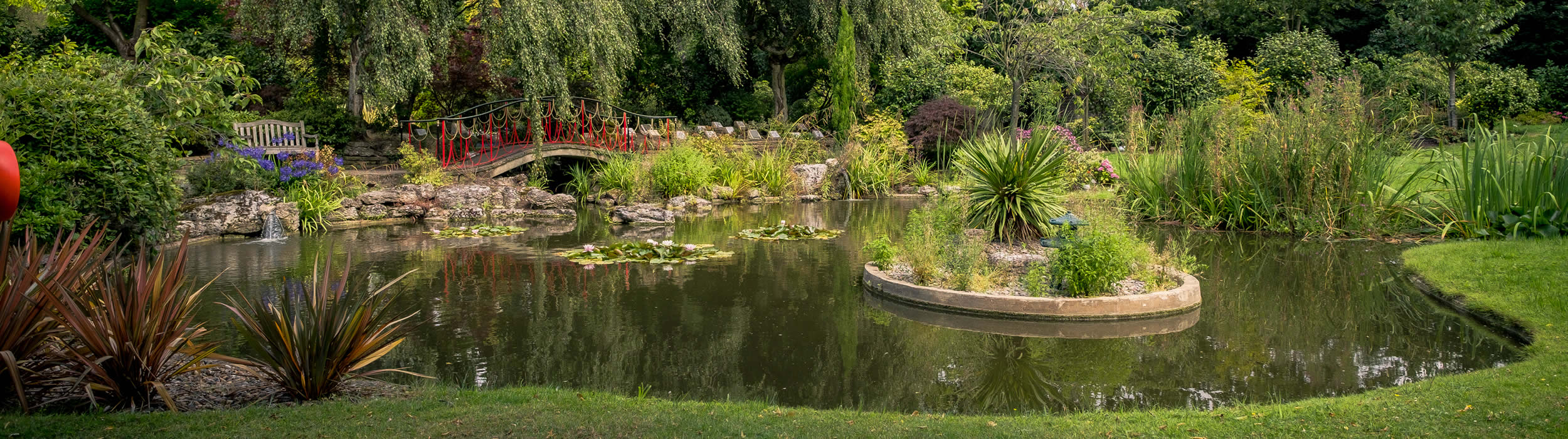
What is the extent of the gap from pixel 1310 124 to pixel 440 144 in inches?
585

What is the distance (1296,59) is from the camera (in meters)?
27.2

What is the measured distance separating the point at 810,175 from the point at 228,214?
11.1 meters

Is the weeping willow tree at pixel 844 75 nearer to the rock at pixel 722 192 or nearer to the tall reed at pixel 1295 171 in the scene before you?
the rock at pixel 722 192

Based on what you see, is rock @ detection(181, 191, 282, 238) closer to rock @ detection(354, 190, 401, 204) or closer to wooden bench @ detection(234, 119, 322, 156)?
rock @ detection(354, 190, 401, 204)

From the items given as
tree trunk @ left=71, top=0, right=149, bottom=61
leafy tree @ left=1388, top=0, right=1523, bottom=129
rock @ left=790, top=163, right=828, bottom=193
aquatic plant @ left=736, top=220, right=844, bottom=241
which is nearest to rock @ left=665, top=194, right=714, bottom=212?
rock @ left=790, top=163, right=828, bottom=193

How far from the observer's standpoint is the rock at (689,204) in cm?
1758

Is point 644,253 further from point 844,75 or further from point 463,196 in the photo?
point 844,75

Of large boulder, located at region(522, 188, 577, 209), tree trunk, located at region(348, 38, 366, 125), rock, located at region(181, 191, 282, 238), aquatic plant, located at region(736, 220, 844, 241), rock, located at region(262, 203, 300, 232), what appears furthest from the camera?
tree trunk, located at region(348, 38, 366, 125)

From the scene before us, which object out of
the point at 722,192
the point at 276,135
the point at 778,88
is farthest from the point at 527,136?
the point at 778,88

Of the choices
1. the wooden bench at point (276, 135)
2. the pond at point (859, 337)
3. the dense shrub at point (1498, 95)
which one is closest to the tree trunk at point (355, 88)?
the wooden bench at point (276, 135)

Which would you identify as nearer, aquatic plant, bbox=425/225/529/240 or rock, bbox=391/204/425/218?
aquatic plant, bbox=425/225/529/240

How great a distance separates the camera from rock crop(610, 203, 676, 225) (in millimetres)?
15422

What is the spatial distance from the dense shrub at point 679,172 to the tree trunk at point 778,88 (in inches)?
307

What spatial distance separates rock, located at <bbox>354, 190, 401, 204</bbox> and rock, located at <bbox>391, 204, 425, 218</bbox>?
0.16 m
